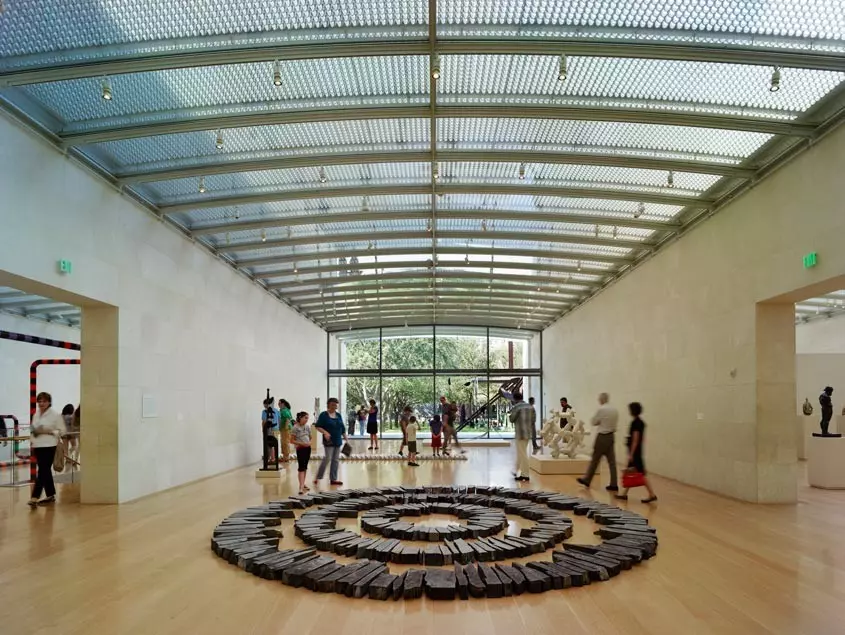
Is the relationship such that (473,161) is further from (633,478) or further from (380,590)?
(380,590)

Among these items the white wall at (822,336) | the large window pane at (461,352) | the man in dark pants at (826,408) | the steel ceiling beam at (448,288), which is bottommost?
the man in dark pants at (826,408)

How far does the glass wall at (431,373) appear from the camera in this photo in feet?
106

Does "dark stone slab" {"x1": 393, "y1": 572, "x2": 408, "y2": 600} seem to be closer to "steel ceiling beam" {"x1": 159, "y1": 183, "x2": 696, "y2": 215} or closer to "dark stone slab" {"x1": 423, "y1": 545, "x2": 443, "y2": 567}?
"dark stone slab" {"x1": 423, "y1": 545, "x2": 443, "y2": 567}

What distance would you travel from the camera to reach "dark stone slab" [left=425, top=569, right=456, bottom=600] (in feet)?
18.3

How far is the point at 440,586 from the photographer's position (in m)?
5.60

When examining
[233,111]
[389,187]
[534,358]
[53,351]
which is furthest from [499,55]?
[534,358]

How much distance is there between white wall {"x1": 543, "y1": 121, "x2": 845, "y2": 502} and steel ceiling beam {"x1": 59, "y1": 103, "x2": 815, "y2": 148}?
3.80ft

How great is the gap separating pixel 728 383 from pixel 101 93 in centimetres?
1064

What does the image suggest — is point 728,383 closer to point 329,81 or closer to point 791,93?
point 791,93

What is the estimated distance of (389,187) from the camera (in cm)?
1215

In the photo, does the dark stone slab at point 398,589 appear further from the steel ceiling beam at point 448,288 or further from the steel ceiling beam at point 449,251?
the steel ceiling beam at point 448,288

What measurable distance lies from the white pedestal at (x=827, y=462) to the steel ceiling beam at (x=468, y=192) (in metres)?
5.25

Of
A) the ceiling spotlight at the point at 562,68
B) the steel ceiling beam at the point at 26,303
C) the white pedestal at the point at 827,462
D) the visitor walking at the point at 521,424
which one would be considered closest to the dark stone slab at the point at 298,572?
the ceiling spotlight at the point at 562,68

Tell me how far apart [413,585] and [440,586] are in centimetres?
23
